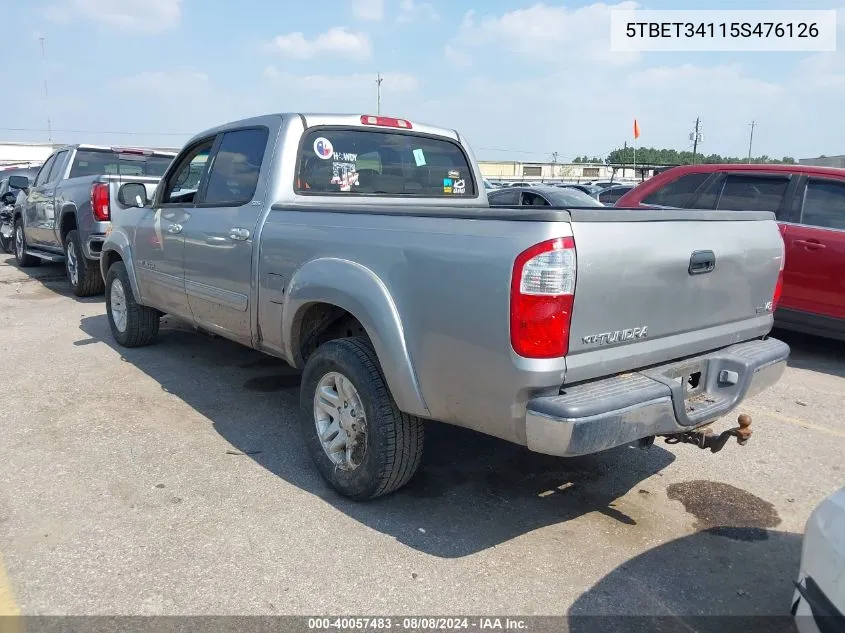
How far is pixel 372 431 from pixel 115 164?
7.95 meters

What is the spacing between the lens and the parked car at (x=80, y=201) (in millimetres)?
7996

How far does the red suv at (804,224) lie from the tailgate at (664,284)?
3.04 metres

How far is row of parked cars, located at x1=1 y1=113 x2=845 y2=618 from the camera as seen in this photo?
258 centimetres

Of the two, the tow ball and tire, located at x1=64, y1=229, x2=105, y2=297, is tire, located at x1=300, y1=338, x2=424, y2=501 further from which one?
tire, located at x1=64, y1=229, x2=105, y2=297

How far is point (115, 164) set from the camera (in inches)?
Answer: 374

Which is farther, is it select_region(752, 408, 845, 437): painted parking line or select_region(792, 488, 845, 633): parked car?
select_region(752, 408, 845, 437): painted parking line

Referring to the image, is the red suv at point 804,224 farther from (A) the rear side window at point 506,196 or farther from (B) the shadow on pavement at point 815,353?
(A) the rear side window at point 506,196

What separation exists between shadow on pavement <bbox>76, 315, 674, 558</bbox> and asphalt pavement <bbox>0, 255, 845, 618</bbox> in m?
0.01

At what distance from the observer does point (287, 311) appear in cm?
373

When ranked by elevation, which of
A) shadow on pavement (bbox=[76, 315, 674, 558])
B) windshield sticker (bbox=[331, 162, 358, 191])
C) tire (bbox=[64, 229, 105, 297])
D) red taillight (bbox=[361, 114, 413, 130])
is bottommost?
shadow on pavement (bbox=[76, 315, 674, 558])

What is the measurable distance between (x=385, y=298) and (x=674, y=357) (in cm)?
132

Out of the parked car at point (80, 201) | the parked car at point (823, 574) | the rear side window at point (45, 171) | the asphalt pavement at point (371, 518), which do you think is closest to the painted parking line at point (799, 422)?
the asphalt pavement at point (371, 518)

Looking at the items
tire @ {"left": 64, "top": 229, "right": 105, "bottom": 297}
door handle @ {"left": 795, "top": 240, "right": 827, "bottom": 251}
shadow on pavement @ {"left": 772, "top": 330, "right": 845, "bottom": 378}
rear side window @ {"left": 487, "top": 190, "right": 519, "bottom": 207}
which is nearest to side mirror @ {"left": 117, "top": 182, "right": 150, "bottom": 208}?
tire @ {"left": 64, "top": 229, "right": 105, "bottom": 297}

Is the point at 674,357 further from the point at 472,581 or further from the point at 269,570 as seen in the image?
the point at 269,570
